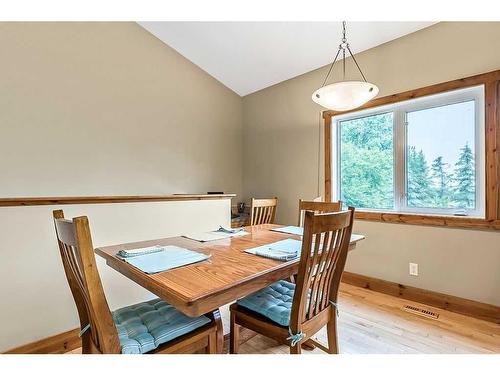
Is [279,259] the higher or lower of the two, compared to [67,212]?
lower

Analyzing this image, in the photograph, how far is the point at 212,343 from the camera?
1.20 m

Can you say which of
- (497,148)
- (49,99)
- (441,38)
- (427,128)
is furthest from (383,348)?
(49,99)

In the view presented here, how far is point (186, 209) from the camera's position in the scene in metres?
2.38

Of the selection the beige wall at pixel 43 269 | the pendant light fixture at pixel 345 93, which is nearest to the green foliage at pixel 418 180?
the pendant light fixture at pixel 345 93

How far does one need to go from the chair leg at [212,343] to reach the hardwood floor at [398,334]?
58cm

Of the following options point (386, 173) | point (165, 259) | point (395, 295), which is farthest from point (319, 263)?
point (386, 173)

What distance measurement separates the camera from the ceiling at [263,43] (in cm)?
249

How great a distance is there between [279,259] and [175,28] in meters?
3.02

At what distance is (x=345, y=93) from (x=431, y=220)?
1491 mm

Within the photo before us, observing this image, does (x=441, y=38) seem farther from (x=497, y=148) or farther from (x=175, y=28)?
(x=175, y=28)

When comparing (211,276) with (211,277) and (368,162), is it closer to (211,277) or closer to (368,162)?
(211,277)

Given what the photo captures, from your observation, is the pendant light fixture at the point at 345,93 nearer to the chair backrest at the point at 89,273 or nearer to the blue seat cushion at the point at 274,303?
the blue seat cushion at the point at 274,303

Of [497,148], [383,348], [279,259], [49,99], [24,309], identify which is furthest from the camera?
[49,99]

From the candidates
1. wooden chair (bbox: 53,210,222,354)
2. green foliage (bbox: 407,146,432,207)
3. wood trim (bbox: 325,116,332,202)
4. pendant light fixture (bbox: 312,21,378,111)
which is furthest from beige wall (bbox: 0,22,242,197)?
green foliage (bbox: 407,146,432,207)
